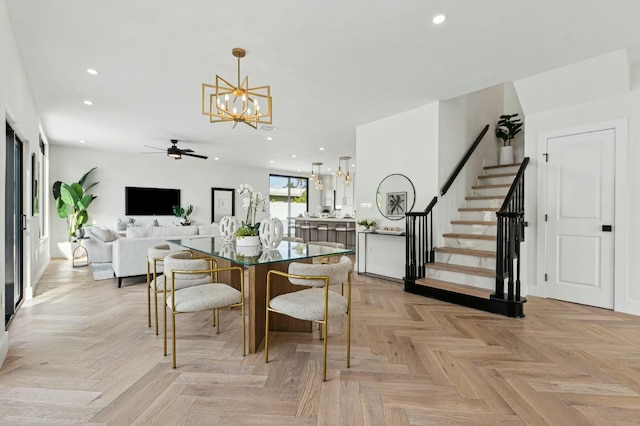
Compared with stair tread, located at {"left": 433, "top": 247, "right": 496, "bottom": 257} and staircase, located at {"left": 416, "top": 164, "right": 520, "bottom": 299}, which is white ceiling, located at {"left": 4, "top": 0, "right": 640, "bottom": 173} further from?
stair tread, located at {"left": 433, "top": 247, "right": 496, "bottom": 257}

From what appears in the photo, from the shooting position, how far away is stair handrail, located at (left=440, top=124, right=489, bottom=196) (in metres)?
4.68

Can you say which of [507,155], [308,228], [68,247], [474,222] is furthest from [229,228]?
[68,247]

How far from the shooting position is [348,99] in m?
4.45

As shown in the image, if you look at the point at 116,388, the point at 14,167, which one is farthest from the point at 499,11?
the point at 14,167

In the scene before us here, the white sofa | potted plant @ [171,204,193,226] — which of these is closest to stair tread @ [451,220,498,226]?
the white sofa

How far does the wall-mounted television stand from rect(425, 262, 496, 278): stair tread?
7914mm

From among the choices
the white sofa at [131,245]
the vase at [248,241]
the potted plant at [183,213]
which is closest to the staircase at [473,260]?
the vase at [248,241]

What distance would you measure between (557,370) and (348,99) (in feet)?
12.3

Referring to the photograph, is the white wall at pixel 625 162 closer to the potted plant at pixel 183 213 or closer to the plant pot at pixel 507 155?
the plant pot at pixel 507 155

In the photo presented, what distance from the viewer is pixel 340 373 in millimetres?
2203

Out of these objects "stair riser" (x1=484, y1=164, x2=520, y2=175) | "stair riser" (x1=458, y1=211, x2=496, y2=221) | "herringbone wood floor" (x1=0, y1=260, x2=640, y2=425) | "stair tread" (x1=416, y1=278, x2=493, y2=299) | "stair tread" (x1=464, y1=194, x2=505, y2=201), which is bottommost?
"herringbone wood floor" (x1=0, y1=260, x2=640, y2=425)

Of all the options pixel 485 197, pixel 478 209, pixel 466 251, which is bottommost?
pixel 466 251

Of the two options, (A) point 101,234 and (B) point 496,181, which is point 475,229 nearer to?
(B) point 496,181

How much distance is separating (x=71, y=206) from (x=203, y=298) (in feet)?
23.5
